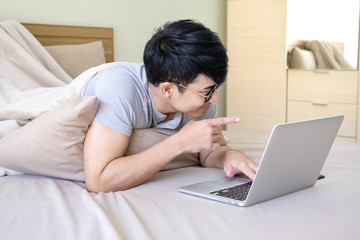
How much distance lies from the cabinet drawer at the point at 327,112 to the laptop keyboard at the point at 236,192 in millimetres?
2437

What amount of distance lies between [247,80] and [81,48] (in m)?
1.55

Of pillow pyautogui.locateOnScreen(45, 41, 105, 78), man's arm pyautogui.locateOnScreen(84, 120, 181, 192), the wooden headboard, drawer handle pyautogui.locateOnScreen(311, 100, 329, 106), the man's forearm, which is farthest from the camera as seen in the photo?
drawer handle pyautogui.locateOnScreen(311, 100, 329, 106)

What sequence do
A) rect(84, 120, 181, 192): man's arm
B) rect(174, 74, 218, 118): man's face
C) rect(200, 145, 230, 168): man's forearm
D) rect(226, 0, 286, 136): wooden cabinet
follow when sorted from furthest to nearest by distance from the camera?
rect(226, 0, 286, 136): wooden cabinet < rect(200, 145, 230, 168): man's forearm < rect(174, 74, 218, 118): man's face < rect(84, 120, 181, 192): man's arm

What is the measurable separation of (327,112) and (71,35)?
1.98 m

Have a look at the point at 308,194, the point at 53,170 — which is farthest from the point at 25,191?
the point at 308,194

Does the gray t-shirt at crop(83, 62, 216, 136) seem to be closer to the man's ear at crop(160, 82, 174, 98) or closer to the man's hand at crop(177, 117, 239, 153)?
the man's ear at crop(160, 82, 174, 98)

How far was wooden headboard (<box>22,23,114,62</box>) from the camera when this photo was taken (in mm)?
3076

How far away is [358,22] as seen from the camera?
10.9 ft

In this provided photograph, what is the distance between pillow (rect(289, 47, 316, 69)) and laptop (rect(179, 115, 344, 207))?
8.06 ft

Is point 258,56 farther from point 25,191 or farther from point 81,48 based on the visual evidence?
point 25,191

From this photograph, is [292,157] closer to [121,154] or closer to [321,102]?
[121,154]

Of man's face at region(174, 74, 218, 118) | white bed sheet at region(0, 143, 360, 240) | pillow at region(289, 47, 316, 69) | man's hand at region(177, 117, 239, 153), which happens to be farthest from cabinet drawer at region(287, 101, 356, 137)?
man's hand at region(177, 117, 239, 153)

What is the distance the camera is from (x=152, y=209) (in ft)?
3.76

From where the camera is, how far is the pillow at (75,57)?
286cm
